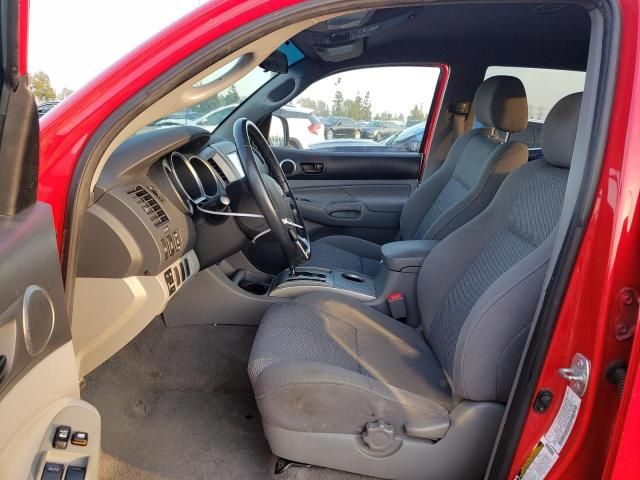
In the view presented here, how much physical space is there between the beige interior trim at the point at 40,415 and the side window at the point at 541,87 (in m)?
2.52

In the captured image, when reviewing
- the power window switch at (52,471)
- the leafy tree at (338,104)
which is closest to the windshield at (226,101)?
the leafy tree at (338,104)

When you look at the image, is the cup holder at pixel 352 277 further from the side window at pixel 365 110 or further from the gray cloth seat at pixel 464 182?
the side window at pixel 365 110

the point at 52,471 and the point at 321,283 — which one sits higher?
the point at 52,471

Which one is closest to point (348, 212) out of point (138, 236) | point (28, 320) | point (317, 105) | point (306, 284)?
point (317, 105)

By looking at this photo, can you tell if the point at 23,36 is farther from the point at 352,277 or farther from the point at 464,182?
the point at 464,182

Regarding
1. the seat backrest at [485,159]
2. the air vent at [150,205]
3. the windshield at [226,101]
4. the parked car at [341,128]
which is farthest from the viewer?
the parked car at [341,128]

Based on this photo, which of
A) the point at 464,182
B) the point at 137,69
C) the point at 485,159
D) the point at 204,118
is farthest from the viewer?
the point at 204,118

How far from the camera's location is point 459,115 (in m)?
3.41

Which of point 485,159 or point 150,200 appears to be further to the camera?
point 485,159

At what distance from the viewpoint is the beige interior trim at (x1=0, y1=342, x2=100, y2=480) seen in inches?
36.3

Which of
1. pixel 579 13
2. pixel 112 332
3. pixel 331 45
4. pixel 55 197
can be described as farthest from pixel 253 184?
pixel 579 13

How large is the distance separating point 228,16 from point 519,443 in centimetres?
105

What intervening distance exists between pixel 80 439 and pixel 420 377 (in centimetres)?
88

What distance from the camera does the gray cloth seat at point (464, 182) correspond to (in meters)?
2.30
